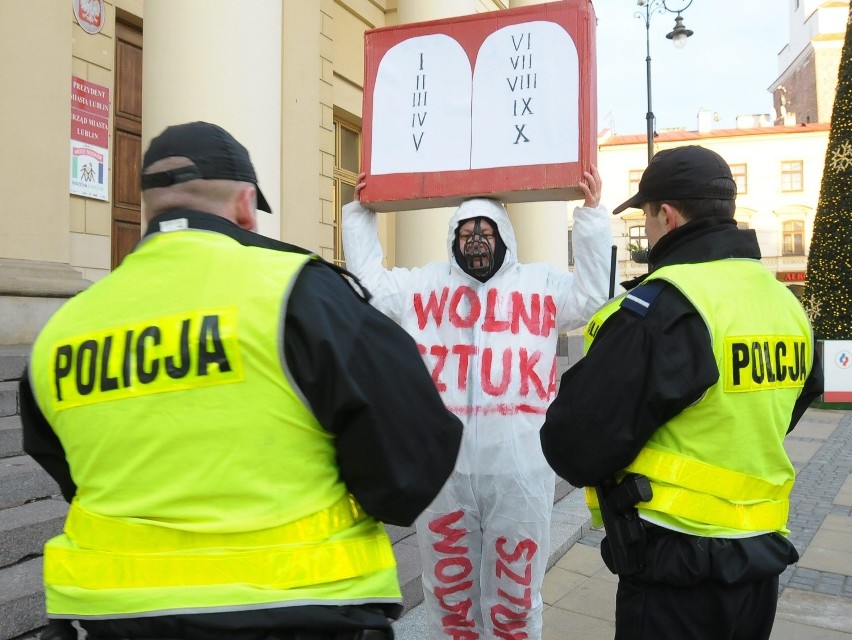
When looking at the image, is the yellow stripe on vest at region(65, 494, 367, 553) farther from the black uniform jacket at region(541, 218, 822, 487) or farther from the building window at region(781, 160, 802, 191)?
the building window at region(781, 160, 802, 191)

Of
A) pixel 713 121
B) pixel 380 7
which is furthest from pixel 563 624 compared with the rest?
pixel 713 121

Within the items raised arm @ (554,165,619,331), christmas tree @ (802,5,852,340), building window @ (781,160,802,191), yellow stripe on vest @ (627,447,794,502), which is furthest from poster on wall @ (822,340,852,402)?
building window @ (781,160,802,191)

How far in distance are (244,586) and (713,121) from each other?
162ft

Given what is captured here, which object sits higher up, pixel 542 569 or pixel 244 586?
pixel 244 586

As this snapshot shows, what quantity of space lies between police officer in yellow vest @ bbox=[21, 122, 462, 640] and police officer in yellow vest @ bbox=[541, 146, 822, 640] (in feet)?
1.81

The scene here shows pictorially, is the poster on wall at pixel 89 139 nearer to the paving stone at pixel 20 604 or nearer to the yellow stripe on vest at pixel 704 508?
the paving stone at pixel 20 604

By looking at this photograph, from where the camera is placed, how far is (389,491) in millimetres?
1423

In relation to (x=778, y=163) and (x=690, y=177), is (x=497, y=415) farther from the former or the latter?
(x=778, y=163)

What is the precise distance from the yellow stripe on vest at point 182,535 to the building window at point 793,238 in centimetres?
4559

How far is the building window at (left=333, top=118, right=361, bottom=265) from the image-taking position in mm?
9844

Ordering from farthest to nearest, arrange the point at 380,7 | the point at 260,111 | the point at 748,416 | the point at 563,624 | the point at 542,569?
the point at 380,7 → the point at 260,111 → the point at 563,624 → the point at 542,569 → the point at 748,416

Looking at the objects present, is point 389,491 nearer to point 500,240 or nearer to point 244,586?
point 244,586

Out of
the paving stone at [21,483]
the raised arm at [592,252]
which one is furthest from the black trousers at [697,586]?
the paving stone at [21,483]

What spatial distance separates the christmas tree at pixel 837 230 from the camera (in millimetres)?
12484
